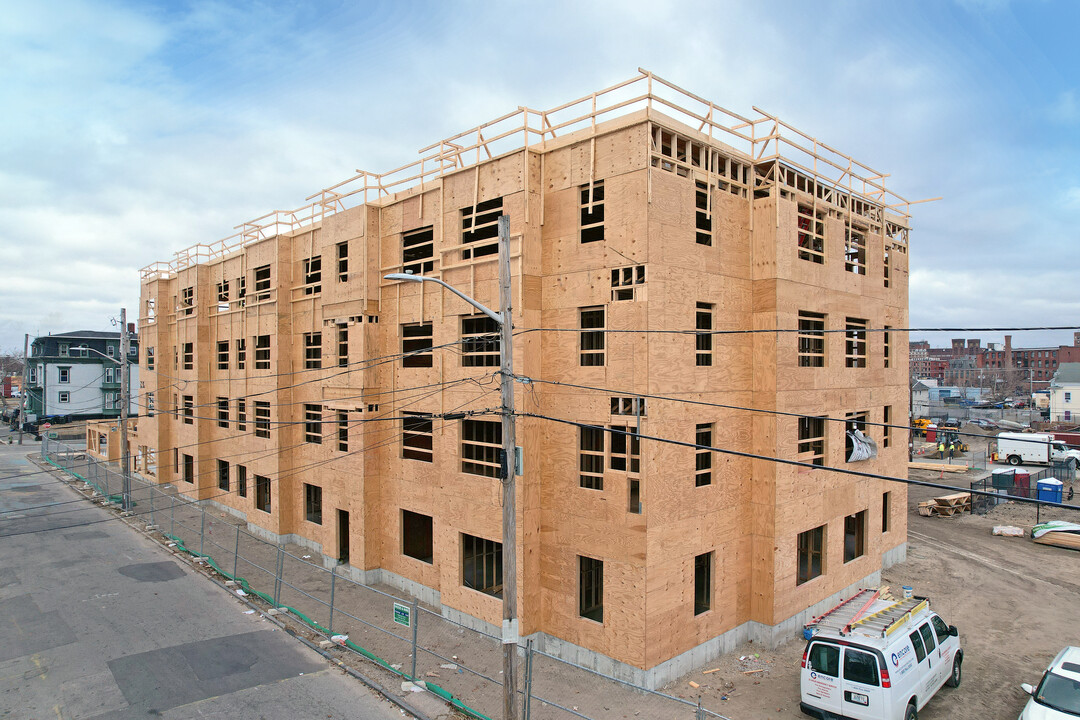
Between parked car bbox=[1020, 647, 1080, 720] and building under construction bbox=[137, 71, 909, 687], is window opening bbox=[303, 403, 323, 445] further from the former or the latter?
parked car bbox=[1020, 647, 1080, 720]

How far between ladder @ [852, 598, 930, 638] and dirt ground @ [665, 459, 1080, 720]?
200 centimetres

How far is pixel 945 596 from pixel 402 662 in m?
17.8

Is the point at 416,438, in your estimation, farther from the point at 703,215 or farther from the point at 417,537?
the point at 703,215

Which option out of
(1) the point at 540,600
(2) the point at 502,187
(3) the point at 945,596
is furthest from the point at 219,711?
(3) the point at 945,596

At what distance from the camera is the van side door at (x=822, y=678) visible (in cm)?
1177

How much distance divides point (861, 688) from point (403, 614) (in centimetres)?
980

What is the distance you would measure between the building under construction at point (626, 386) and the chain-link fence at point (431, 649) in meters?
0.65

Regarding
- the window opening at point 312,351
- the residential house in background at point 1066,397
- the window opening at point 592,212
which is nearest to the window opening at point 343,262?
the window opening at point 312,351

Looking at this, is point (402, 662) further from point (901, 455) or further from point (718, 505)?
point (901, 455)

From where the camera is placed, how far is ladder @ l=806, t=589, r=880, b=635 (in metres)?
12.8

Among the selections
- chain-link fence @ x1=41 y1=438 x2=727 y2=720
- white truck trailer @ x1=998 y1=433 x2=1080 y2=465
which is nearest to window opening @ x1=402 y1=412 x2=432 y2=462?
chain-link fence @ x1=41 y1=438 x2=727 y2=720

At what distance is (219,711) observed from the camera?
12.2m

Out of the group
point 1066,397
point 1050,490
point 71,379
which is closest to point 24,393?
point 71,379

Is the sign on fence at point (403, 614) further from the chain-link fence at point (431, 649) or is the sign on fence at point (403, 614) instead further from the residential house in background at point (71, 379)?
the residential house in background at point (71, 379)
